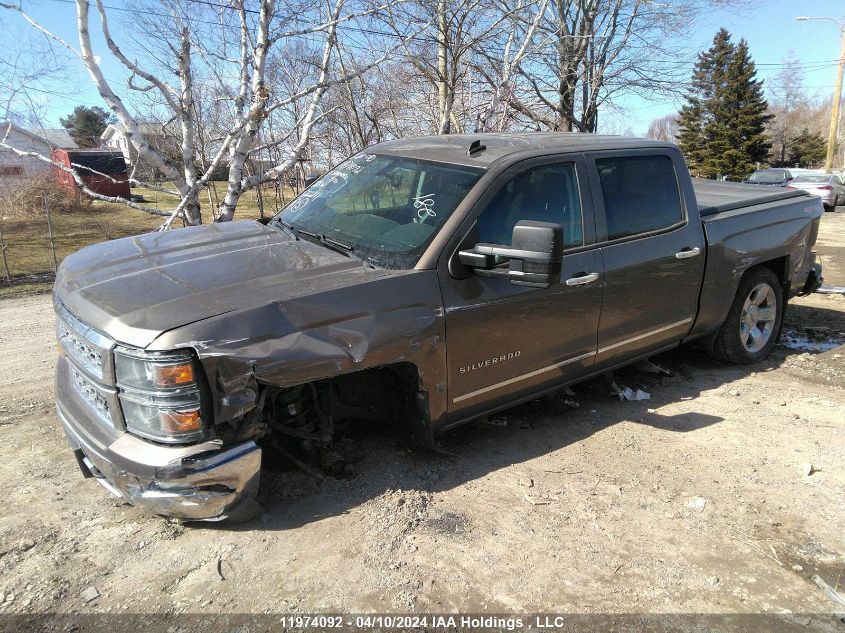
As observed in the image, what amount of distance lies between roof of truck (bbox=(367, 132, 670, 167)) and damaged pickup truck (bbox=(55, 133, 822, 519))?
0.08ft

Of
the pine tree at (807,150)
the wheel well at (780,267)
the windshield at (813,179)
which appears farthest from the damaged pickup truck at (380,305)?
the pine tree at (807,150)

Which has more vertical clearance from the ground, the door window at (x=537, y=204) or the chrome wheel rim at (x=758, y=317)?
the door window at (x=537, y=204)

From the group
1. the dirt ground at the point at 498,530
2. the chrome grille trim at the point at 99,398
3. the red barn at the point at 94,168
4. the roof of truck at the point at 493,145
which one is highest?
the red barn at the point at 94,168

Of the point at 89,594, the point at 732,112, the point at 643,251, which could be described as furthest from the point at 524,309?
the point at 732,112

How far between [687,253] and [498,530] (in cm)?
255

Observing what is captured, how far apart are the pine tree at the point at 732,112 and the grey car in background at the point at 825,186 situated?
14.8 meters

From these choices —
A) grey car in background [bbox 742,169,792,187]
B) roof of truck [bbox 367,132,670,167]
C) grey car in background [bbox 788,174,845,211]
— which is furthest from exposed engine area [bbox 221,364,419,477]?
grey car in background [bbox 788,174,845,211]

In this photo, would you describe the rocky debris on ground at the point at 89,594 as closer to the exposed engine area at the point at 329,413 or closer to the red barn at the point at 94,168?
the exposed engine area at the point at 329,413

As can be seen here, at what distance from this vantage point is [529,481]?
3.45 m

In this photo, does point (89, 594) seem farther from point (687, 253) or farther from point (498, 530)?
point (687, 253)

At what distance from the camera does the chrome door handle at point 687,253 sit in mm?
4280

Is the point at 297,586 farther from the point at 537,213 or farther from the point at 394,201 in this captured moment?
the point at 537,213

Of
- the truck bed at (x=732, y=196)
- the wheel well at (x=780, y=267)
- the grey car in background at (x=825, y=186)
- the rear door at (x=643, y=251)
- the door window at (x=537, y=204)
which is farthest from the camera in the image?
the grey car in background at (x=825, y=186)

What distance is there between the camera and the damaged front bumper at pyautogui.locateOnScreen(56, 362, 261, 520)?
252 centimetres
